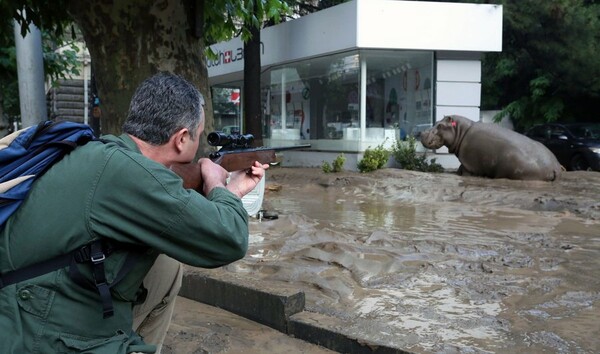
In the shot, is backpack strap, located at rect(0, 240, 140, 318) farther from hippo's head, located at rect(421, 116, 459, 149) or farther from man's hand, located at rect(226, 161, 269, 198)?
hippo's head, located at rect(421, 116, 459, 149)

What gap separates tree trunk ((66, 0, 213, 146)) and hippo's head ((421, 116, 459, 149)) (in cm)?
926

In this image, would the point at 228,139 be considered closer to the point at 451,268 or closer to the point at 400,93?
the point at 451,268

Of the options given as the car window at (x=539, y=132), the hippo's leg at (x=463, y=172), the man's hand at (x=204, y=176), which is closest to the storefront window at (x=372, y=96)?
the hippo's leg at (x=463, y=172)

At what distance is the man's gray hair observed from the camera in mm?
2166

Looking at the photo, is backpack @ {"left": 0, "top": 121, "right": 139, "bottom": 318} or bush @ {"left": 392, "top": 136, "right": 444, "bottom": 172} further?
bush @ {"left": 392, "top": 136, "right": 444, "bottom": 172}

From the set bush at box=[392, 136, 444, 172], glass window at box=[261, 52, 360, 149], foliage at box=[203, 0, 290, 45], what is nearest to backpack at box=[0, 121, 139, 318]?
foliage at box=[203, 0, 290, 45]

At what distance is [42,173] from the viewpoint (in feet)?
6.34

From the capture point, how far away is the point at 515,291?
477cm

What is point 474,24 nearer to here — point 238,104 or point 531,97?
point 531,97

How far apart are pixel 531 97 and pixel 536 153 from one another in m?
12.1

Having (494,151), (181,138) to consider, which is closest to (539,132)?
(494,151)

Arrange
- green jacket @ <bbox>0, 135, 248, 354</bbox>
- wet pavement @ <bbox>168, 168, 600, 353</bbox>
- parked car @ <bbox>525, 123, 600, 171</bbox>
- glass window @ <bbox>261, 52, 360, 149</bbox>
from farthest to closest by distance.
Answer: glass window @ <bbox>261, 52, 360, 149</bbox>
parked car @ <bbox>525, 123, 600, 171</bbox>
wet pavement @ <bbox>168, 168, 600, 353</bbox>
green jacket @ <bbox>0, 135, 248, 354</bbox>

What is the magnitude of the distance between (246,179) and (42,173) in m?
0.92

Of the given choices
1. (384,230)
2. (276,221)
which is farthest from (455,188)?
(276,221)
